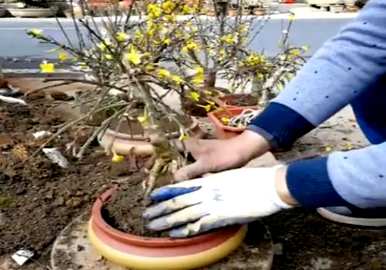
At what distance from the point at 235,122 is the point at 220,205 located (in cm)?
117

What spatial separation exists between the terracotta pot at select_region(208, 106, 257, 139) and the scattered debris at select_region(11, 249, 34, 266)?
0.99 meters

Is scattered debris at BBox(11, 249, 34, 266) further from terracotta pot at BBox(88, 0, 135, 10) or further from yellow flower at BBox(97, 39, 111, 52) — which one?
terracotta pot at BBox(88, 0, 135, 10)

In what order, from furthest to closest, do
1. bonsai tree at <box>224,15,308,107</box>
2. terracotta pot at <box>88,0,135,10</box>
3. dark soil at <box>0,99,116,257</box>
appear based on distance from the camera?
bonsai tree at <box>224,15,308,107</box>
terracotta pot at <box>88,0,135,10</box>
dark soil at <box>0,99,116,257</box>

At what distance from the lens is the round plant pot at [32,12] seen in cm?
988

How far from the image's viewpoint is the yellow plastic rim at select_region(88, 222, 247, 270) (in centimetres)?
130

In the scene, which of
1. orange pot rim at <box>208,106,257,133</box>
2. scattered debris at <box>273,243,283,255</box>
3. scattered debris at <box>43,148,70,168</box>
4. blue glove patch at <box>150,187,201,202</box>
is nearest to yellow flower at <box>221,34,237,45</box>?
orange pot rim at <box>208,106,257,133</box>

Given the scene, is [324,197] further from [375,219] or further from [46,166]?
[46,166]

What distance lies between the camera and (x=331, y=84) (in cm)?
149

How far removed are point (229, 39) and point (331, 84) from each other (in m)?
1.45

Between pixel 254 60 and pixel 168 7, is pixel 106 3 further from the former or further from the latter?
pixel 254 60

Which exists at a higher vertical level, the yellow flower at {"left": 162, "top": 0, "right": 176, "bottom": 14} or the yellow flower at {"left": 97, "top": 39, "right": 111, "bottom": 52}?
the yellow flower at {"left": 97, "top": 39, "right": 111, "bottom": 52}

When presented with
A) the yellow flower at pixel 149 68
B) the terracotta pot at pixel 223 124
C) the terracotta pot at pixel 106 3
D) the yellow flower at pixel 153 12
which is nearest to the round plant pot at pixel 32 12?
the terracotta pot at pixel 106 3

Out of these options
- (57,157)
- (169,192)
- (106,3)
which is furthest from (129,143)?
(106,3)

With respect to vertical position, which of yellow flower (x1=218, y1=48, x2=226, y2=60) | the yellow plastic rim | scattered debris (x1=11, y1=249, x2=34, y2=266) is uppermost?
the yellow plastic rim
